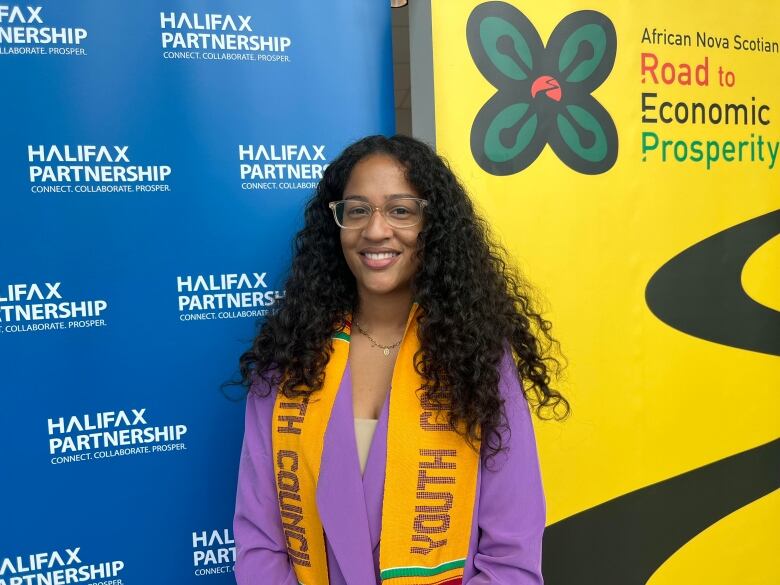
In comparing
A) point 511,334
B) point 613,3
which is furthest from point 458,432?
point 613,3

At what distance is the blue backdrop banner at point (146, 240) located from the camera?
67.6 inches

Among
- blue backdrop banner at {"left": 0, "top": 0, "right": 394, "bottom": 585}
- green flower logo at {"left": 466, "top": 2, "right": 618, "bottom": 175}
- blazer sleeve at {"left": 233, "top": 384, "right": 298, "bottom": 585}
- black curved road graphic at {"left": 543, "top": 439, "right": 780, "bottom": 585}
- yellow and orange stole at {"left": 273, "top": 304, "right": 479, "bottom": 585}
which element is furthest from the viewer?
black curved road graphic at {"left": 543, "top": 439, "right": 780, "bottom": 585}

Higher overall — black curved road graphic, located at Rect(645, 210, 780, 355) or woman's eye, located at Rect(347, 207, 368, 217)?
woman's eye, located at Rect(347, 207, 368, 217)

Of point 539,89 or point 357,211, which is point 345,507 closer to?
point 357,211

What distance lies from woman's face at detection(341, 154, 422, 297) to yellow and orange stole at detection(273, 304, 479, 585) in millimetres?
117

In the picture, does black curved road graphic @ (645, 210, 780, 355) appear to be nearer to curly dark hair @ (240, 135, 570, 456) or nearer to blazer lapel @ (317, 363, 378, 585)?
curly dark hair @ (240, 135, 570, 456)

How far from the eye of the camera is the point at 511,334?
1.46m

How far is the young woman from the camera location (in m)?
1.31

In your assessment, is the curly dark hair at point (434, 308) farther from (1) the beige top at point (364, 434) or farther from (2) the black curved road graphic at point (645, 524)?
(2) the black curved road graphic at point (645, 524)

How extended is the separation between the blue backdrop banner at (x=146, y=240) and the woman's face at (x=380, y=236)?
399 mm

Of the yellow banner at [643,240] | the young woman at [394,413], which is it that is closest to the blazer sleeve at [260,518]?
the young woman at [394,413]

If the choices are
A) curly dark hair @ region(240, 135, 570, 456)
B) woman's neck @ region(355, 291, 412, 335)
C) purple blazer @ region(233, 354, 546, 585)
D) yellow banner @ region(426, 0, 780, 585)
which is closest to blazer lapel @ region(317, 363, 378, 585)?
purple blazer @ region(233, 354, 546, 585)

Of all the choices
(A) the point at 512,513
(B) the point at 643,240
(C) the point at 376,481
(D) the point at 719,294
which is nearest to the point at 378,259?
(C) the point at 376,481

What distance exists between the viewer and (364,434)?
1358mm
